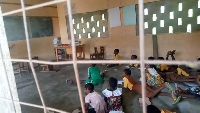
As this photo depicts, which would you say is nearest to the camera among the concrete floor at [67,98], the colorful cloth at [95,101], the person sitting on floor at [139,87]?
the colorful cloth at [95,101]

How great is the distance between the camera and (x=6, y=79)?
137cm

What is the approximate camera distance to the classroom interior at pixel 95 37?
144 inches

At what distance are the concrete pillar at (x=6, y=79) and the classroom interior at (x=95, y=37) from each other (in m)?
1.46

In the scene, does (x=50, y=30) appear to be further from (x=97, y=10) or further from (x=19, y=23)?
(x=97, y=10)

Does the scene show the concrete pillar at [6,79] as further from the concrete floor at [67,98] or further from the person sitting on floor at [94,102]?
the concrete floor at [67,98]

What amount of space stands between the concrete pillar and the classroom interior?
4.80 ft

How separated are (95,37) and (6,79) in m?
5.19

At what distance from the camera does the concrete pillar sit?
1347 millimetres

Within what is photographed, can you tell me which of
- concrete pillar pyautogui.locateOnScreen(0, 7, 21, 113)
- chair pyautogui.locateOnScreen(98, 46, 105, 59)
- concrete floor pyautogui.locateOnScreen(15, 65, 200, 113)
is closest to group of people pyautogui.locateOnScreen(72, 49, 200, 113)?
concrete floor pyautogui.locateOnScreen(15, 65, 200, 113)

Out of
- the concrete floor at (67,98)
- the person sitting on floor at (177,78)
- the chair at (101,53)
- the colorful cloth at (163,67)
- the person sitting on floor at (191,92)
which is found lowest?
the concrete floor at (67,98)

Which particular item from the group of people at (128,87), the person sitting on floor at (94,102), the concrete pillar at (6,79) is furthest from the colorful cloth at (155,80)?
the concrete pillar at (6,79)

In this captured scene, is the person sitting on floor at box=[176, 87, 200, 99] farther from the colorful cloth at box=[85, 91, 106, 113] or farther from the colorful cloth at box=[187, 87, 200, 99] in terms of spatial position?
the colorful cloth at box=[85, 91, 106, 113]

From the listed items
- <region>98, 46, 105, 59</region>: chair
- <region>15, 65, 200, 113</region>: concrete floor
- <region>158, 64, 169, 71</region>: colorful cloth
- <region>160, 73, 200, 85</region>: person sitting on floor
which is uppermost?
<region>98, 46, 105, 59</region>: chair

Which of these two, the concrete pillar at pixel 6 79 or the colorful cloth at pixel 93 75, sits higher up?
the concrete pillar at pixel 6 79
